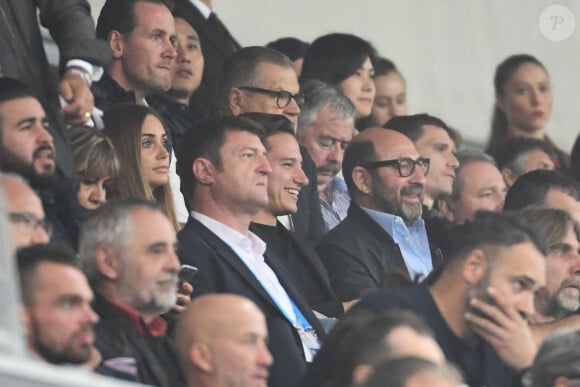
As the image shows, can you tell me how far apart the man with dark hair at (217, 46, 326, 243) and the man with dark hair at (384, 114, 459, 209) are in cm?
77

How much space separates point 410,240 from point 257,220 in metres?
1.00

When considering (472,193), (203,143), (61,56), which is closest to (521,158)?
(472,193)

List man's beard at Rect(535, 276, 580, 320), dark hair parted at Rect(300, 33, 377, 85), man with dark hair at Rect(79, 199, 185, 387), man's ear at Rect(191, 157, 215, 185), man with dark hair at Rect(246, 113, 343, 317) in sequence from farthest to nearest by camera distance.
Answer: dark hair parted at Rect(300, 33, 377, 85), man's beard at Rect(535, 276, 580, 320), man with dark hair at Rect(246, 113, 343, 317), man's ear at Rect(191, 157, 215, 185), man with dark hair at Rect(79, 199, 185, 387)

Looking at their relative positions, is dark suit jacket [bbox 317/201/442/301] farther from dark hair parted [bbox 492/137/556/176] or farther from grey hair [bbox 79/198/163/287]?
grey hair [bbox 79/198/163/287]

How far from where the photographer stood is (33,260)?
6199 mm

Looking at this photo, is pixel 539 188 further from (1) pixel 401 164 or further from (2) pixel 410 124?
(2) pixel 410 124

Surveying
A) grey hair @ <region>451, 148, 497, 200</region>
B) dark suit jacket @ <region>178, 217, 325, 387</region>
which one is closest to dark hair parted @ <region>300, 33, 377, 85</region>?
grey hair @ <region>451, 148, 497, 200</region>

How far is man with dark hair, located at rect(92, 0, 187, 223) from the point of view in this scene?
8.57 metres

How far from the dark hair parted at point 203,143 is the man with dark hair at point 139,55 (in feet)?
1.13

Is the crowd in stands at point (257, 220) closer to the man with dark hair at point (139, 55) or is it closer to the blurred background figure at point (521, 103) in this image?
the man with dark hair at point (139, 55)

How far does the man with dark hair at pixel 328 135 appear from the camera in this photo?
31.3ft

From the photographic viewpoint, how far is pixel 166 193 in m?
8.15

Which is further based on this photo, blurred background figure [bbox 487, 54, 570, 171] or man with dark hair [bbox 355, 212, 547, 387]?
blurred background figure [bbox 487, 54, 570, 171]

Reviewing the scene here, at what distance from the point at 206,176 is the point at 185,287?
2.74 ft
